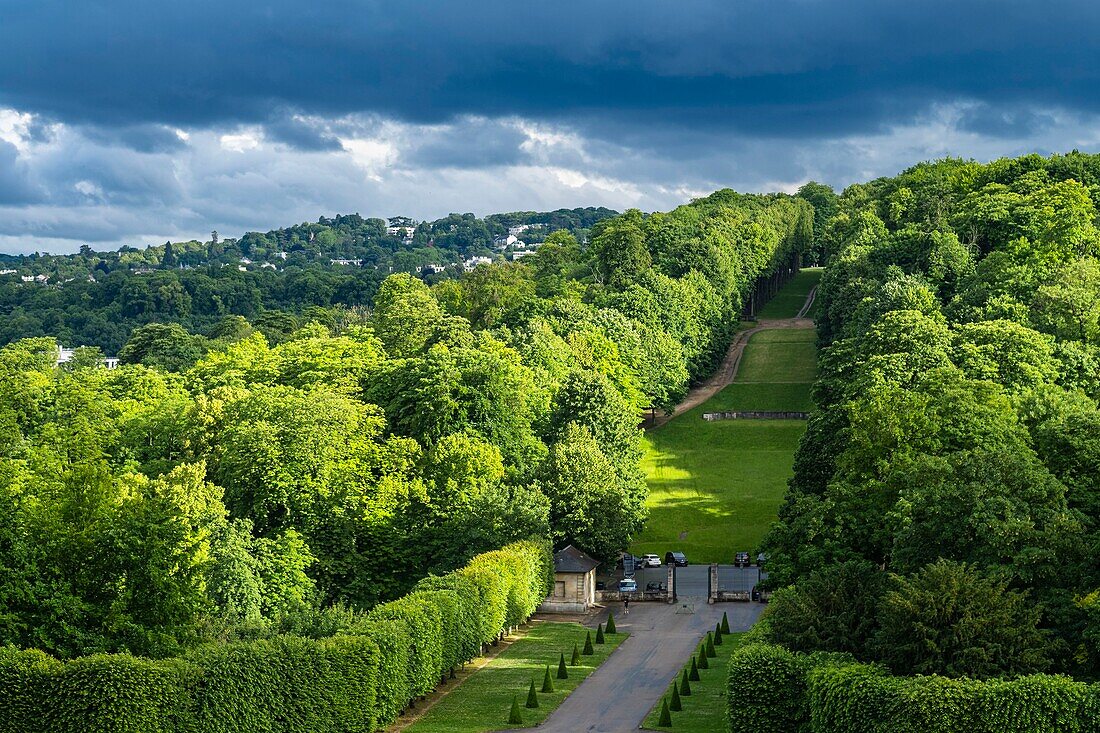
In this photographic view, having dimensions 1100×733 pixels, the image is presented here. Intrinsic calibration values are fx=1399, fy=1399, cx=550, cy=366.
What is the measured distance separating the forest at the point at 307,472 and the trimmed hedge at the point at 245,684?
8.60 ft

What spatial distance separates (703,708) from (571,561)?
28635 mm

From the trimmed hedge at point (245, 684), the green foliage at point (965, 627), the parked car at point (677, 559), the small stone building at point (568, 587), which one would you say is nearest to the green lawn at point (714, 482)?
the parked car at point (677, 559)

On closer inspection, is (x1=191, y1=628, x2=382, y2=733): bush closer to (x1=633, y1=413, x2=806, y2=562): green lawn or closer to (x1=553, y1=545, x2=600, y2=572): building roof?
(x1=553, y1=545, x2=600, y2=572): building roof

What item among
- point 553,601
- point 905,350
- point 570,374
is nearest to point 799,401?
point 570,374

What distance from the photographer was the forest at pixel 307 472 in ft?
188

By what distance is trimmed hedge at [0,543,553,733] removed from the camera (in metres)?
49.8

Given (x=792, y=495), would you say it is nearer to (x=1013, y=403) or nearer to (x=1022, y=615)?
(x=1013, y=403)

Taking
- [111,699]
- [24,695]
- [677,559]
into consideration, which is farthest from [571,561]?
[24,695]

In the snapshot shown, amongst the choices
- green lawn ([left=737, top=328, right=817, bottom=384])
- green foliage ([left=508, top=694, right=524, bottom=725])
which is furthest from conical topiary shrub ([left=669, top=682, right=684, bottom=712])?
green lawn ([left=737, top=328, right=817, bottom=384])

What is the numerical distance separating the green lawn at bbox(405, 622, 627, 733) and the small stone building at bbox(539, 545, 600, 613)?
6.20 meters

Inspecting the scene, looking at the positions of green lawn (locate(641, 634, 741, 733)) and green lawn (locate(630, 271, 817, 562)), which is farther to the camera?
green lawn (locate(630, 271, 817, 562))

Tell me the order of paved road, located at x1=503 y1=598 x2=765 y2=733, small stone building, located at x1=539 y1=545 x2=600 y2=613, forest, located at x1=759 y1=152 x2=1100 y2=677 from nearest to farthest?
forest, located at x1=759 y1=152 x2=1100 y2=677 → paved road, located at x1=503 y1=598 x2=765 y2=733 → small stone building, located at x1=539 y1=545 x2=600 y2=613

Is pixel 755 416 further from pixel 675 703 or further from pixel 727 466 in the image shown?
pixel 675 703

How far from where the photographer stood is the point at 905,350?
94.4 metres
